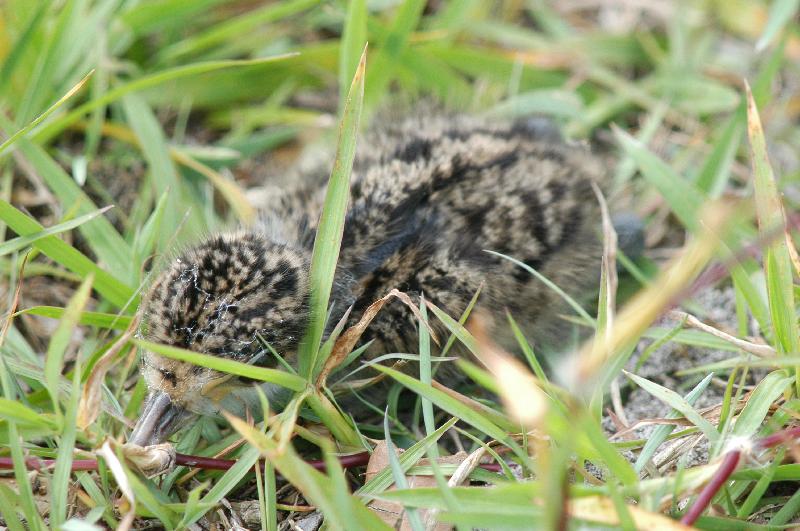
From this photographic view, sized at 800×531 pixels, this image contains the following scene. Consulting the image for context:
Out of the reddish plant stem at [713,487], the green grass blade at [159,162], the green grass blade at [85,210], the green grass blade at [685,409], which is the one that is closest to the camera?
the reddish plant stem at [713,487]

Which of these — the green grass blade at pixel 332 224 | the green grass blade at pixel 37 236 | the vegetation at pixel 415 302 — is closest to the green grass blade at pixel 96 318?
the vegetation at pixel 415 302

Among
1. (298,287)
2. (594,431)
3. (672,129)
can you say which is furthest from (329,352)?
(672,129)

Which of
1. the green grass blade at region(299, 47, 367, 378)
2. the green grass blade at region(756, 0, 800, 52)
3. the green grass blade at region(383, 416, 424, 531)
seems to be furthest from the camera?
the green grass blade at region(756, 0, 800, 52)

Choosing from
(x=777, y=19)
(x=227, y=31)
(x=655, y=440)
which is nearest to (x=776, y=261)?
(x=655, y=440)

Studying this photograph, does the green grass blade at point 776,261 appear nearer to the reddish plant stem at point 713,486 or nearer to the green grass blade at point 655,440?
the green grass blade at point 655,440

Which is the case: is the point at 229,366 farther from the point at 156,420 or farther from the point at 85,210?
the point at 85,210

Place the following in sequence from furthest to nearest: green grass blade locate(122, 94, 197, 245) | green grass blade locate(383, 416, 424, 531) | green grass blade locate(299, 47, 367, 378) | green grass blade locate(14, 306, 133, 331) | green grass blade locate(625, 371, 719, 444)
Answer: green grass blade locate(122, 94, 197, 245) → green grass blade locate(14, 306, 133, 331) → green grass blade locate(299, 47, 367, 378) → green grass blade locate(625, 371, 719, 444) → green grass blade locate(383, 416, 424, 531)

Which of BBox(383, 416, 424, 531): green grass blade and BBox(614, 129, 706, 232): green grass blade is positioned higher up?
BBox(614, 129, 706, 232): green grass blade

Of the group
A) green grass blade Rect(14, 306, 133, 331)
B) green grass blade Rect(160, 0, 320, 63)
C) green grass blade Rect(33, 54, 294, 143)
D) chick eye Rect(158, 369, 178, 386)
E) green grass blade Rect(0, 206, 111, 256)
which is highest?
green grass blade Rect(160, 0, 320, 63)

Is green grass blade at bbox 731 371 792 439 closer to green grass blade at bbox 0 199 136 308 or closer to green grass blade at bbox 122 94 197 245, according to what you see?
green grass blade at bbox 0 199 136 308

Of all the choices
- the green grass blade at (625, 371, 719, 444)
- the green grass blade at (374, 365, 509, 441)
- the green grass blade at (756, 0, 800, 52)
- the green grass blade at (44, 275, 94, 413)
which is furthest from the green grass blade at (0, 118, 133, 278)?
the green grass blade at (756, 0, 800, 52)
